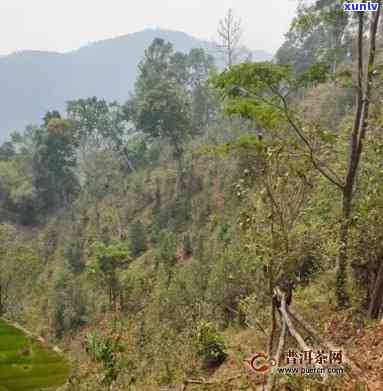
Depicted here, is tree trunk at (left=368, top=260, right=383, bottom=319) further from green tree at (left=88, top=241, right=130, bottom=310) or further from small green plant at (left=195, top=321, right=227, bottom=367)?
green tree at (left=88, top=241, right=130, bottom=310)

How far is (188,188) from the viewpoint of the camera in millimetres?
21016

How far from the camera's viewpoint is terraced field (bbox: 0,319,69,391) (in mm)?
1160

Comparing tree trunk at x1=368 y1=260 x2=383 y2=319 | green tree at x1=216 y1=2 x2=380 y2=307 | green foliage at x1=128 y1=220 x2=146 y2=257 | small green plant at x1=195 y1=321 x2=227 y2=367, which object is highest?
green tree at x1=216 y1=2 x2=380 y2=307

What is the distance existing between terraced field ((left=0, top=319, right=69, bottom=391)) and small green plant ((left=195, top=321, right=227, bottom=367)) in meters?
5.43

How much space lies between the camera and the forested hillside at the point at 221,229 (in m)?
4.70

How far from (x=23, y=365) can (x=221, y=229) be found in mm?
13768

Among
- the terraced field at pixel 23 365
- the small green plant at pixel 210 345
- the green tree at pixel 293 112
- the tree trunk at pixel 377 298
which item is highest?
the green tree at pixel 293 112

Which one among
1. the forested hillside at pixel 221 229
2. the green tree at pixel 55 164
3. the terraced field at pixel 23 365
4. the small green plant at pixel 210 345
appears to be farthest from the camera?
the green tree at pixel 55 164

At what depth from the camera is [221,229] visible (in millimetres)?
14820

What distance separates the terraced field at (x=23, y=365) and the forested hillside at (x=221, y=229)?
8.84ft

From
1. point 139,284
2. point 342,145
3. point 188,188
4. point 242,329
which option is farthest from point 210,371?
point 188,188

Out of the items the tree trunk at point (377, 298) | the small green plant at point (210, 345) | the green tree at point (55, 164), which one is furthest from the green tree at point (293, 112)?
the green tree at point (55, 164)

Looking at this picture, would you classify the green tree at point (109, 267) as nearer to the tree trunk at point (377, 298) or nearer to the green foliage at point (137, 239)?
the green foliage at point (137, 239)

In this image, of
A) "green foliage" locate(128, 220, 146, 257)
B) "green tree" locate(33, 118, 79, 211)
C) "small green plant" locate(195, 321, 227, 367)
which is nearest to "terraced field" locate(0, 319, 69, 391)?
"small green plant" locate(195, 321, 227, 367)
